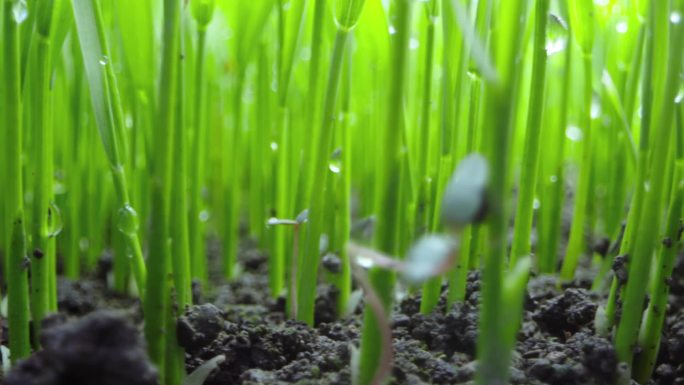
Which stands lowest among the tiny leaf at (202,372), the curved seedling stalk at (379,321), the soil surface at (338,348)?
the tiny leaf at (202,372)

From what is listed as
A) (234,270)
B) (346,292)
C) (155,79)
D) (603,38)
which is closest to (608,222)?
(603,38)

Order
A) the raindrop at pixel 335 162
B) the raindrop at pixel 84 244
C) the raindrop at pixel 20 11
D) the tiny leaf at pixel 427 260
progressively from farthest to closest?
the raindrop at pixel 84 244
the raindrop at pixel 335 162
the raindrop at pixel 20 11
the tiny leaf at pixel 427 260

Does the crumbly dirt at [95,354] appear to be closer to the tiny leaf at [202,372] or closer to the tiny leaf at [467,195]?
the tiny leaf at [202,372]

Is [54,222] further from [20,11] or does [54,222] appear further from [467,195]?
[467,195]

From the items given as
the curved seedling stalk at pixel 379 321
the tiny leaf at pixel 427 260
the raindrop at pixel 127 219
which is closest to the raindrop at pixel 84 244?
the raindrop at pixel 127 219

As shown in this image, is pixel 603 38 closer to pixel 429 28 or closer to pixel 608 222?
pixel 429 28

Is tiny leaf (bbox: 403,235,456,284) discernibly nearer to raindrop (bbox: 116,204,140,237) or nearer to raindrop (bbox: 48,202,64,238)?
raindrop (bbox: 116,204,140,237)

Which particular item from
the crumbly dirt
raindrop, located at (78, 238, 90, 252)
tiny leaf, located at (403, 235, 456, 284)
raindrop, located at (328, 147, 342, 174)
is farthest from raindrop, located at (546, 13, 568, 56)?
raindrop, located at (78, 238, 90, 252)
